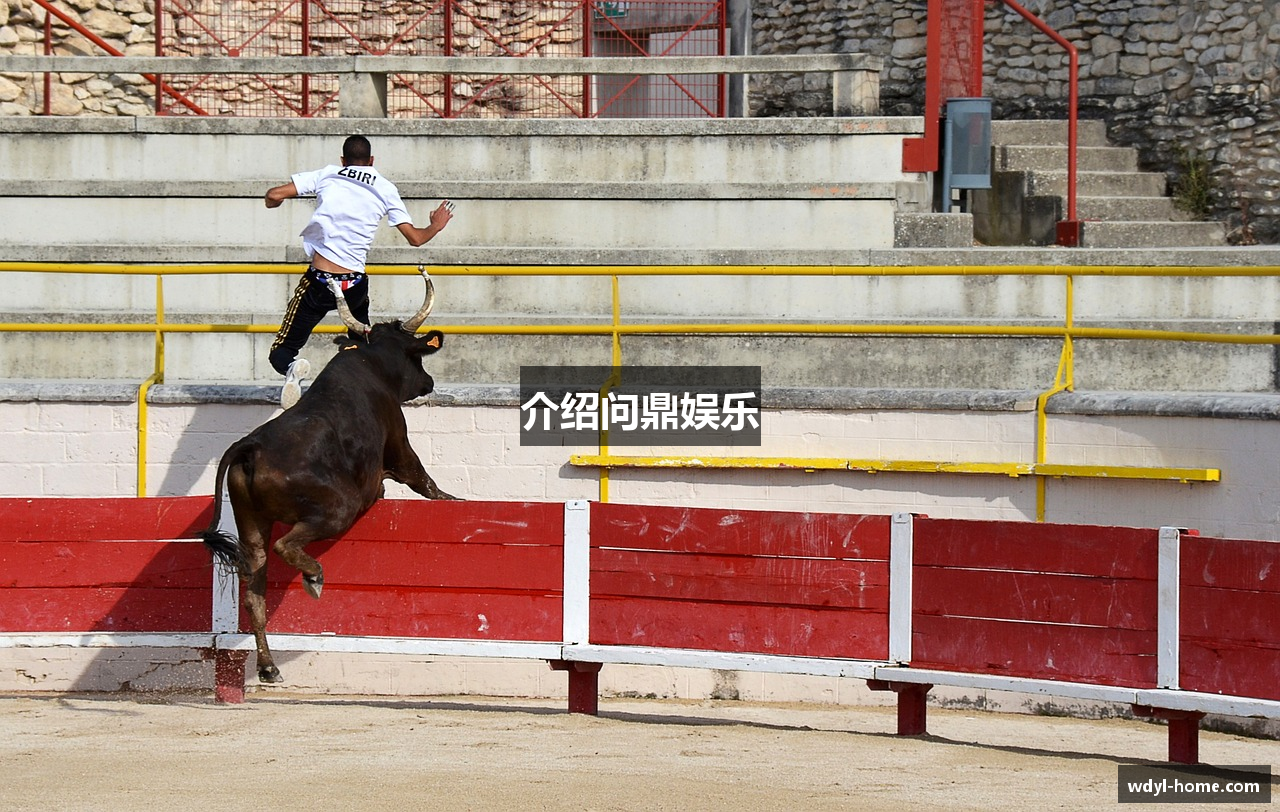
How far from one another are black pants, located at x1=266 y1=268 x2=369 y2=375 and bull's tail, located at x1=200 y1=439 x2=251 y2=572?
38.7 inches

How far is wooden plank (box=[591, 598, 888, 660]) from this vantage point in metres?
8.82

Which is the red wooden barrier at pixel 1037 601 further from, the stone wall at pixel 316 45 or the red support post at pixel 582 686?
the stone wall at pixel 316 45

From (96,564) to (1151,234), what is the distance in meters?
8.73

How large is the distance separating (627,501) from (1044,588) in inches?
120

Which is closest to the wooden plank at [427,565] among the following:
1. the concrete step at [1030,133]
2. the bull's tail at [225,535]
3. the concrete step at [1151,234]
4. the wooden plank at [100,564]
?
the bull's tail at [225,535]

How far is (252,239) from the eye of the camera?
13453 mm

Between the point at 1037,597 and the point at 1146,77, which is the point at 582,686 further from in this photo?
the point at 1146,77

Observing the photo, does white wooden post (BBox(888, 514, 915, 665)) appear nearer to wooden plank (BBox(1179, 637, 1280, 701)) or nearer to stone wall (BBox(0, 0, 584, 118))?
wooden plank (BBox(1179, 637, 1280, 701))

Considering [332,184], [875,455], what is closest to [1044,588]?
[875,455]

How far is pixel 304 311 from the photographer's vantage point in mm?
9805

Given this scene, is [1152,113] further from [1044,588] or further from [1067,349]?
[1044,588]

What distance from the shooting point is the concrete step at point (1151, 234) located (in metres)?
14.0

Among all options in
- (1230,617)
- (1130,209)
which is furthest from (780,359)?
(1130,209)

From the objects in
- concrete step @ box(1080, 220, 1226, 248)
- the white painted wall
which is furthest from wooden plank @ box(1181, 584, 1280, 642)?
concrete step @ box(1080, 220, 1226, 248)
